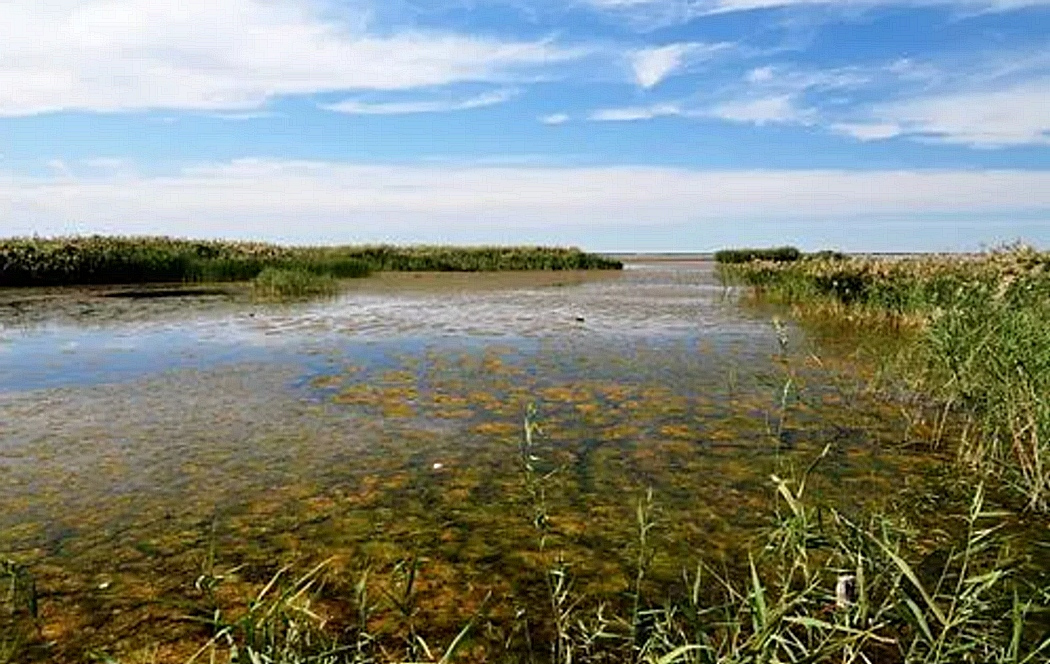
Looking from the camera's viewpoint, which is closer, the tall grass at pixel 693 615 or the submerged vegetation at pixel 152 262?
the tall grass at pixel 693 615

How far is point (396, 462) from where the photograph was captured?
5469 millimetres

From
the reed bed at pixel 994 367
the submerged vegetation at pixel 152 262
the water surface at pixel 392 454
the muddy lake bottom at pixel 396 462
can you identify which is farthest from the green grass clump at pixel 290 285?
the reed bed at pixel 994 367

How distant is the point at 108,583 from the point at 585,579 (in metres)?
2.14

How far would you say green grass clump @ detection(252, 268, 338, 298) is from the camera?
2173 cm

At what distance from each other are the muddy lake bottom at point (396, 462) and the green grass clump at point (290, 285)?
996cm

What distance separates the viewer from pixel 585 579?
11.7 ft

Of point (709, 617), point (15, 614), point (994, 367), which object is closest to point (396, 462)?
point (15, 614)

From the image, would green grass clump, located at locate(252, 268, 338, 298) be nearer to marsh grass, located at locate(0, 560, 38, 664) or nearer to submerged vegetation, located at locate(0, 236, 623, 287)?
submerged vegetation, located at locate(0, 236, 623, 287)

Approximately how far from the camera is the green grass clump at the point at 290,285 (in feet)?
71.3

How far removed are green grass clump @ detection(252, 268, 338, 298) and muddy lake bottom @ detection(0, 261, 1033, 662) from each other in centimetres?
996

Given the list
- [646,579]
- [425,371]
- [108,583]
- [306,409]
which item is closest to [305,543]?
[108,583]

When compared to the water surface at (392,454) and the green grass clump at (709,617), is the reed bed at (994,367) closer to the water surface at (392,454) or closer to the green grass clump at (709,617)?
the water surface at (392,454)

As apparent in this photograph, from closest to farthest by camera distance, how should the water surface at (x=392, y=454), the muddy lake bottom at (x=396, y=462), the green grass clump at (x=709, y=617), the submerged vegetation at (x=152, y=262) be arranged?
1. the green grass clump at (x=709, y=617)
2. the muddy lake bottom at (x=396, y=462)
3. the water surface at (x=392, y=454)
4. the submerged vegetation at (x=152, y=262)

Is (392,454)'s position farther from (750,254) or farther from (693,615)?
(750,254)
